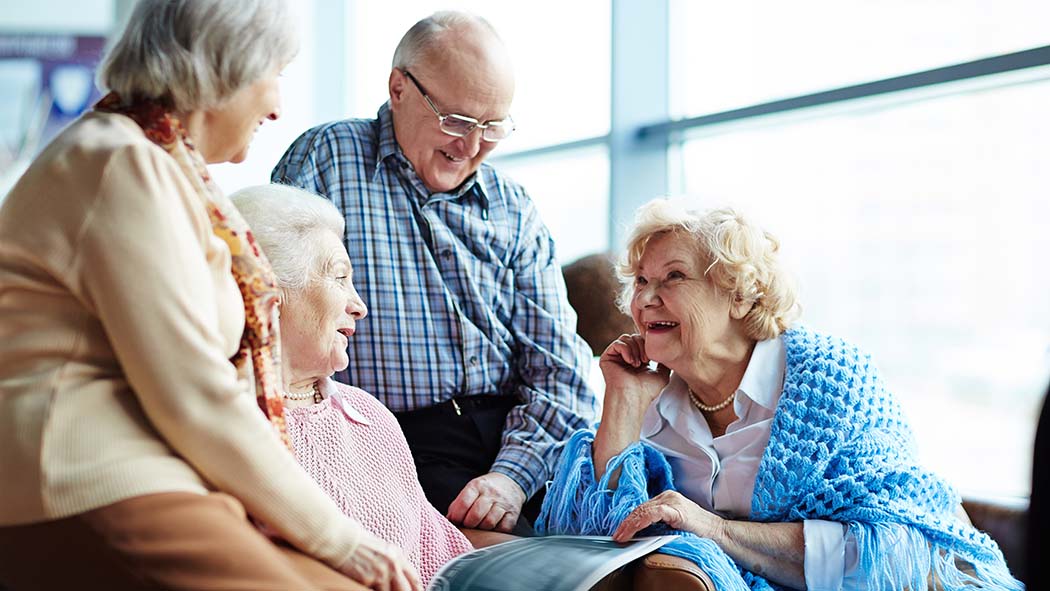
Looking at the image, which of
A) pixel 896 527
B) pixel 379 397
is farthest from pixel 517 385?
pixel 896 527

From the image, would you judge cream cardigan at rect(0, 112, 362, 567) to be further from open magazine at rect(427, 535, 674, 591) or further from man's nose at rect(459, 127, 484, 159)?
man's nose at rect(459, 127, 484, 159)

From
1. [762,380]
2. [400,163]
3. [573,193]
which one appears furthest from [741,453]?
[573,193]

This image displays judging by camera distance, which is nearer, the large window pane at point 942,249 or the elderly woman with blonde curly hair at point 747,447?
the elderly woman with blonde curly hair at point 747,447

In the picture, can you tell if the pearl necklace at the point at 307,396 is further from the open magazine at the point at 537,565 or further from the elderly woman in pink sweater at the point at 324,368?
the open magazine at the point at 537,565

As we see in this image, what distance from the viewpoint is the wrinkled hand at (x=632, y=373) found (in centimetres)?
224

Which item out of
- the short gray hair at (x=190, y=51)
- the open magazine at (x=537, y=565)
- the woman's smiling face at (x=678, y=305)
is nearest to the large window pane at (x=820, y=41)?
the woman's smiling face at (x=678, y=305)

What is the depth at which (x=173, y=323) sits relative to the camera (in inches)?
45.3

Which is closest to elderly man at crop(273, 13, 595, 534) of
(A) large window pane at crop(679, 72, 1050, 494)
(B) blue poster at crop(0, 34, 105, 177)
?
(A) large window pane at crop(679, 72, 1050, 494)

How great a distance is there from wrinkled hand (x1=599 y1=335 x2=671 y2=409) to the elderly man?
0.21 m

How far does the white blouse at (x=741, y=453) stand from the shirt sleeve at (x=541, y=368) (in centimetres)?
34

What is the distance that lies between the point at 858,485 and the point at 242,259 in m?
1.14

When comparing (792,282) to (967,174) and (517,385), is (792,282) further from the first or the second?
(967,174)

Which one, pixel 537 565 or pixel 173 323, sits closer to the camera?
pixel 173 323

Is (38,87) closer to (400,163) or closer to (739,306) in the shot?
(400,163)
